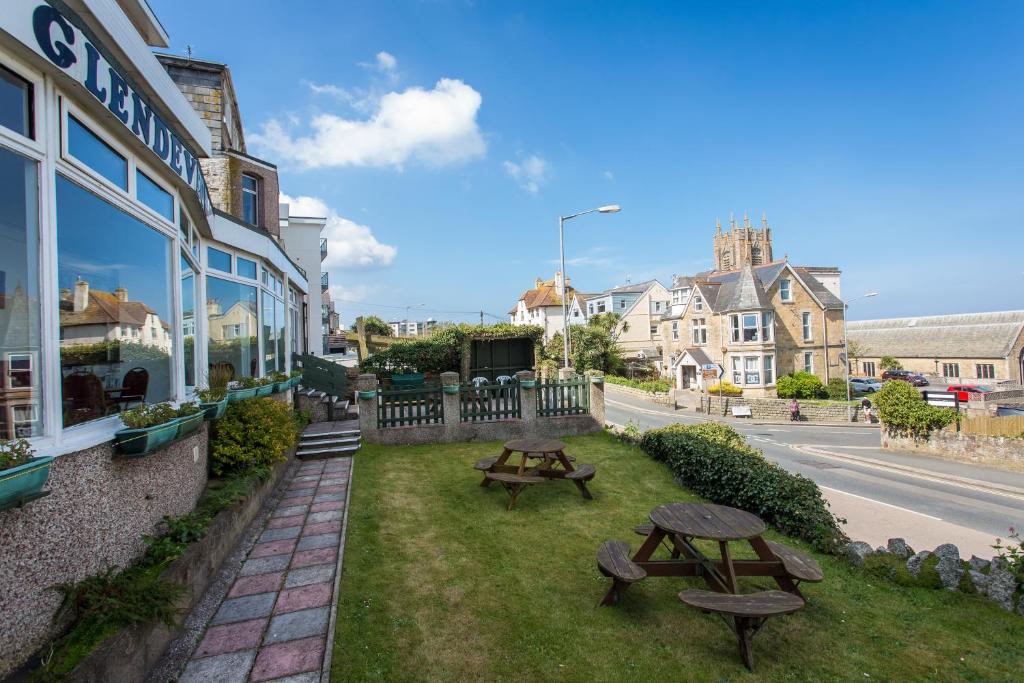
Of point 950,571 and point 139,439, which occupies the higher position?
point 139,439

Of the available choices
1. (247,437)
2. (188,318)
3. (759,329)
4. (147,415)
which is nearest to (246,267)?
(188,318)

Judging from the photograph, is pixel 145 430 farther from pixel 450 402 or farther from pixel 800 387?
pixel 800 387

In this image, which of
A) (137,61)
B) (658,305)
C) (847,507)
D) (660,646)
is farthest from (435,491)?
(658,305)

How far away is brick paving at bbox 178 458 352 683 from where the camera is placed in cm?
375

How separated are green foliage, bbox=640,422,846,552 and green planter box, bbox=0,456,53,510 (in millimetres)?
8389

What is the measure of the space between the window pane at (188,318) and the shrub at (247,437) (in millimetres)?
878

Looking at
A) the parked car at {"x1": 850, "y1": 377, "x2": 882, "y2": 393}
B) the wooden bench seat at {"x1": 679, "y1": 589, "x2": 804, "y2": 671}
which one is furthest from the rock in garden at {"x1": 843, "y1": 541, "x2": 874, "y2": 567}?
the parked car at {"x1": 850, "y1": 377, "x2": 882, "y2": 393}

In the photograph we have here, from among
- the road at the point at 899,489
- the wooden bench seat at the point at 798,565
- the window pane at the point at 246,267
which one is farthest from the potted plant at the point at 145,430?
the road at the point at 899,489

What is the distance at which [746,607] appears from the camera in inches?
158

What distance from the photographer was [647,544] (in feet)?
16.7

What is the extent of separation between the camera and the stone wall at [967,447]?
18.5m

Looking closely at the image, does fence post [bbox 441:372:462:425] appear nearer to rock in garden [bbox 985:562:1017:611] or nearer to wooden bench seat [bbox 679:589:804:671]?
wooden bench seat [bbox 679:589:804:671]

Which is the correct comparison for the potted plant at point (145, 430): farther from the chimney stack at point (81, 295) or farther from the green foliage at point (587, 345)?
the green foliage at point (587, 345)

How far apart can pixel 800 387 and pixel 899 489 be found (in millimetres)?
20685
